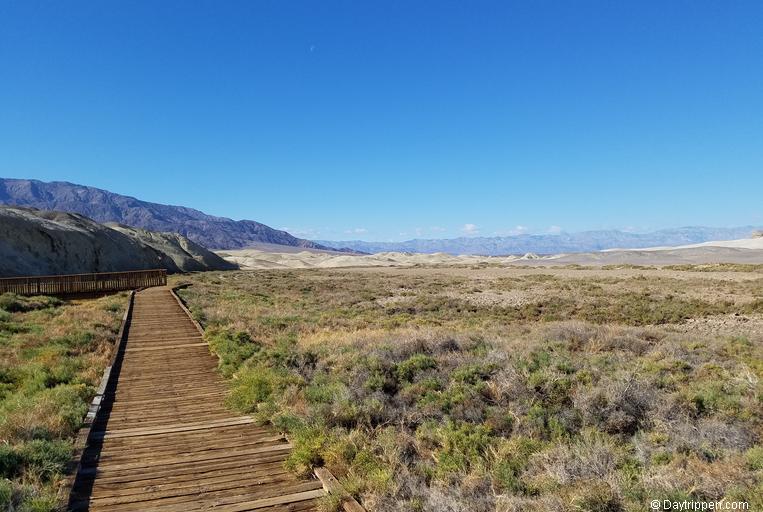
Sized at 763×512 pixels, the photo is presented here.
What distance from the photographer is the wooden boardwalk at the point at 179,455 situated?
4.97m

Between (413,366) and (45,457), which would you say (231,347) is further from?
(45,457)

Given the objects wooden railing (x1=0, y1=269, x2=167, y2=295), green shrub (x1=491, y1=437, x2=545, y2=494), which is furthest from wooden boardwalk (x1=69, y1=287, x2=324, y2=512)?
wooden railing (x1=0, y1=269, x2=167, y2=295)

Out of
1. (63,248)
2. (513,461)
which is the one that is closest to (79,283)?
(63,248)

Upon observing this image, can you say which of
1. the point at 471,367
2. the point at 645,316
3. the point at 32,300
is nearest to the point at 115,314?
the point at 32,300

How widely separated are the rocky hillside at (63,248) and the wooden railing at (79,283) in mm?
7296

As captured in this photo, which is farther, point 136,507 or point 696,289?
point 696,289

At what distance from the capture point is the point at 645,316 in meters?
21.8

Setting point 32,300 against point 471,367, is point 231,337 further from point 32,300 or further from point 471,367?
point 32,300

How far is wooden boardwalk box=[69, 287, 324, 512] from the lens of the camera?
4.97 metres

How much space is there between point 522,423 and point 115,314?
745 inches

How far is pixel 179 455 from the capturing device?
20.3 ft

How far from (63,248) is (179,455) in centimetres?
4489

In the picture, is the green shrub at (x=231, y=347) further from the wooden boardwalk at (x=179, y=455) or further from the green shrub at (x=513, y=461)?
the green shrub at (x=513, y=461)

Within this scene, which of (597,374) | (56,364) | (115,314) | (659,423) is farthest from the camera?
(115,314)
